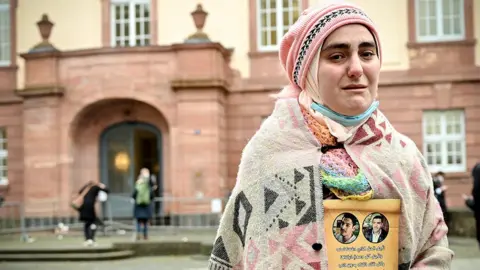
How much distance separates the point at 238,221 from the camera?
2.57m

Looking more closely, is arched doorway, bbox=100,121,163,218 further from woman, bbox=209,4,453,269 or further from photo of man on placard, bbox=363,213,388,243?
photo of man on placard, bbox=363,213,388,243

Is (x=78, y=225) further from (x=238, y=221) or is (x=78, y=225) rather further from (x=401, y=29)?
(x=238, y=221)

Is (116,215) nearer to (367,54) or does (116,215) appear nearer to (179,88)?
(179,88)

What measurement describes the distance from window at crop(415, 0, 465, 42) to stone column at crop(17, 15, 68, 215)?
10865mm

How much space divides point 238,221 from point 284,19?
21.3 m

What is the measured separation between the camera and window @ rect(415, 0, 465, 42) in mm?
22672

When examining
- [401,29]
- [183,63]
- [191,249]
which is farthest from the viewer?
[401,29]

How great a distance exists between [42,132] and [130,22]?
4.65m

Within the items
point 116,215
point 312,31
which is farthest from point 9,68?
point 312,31

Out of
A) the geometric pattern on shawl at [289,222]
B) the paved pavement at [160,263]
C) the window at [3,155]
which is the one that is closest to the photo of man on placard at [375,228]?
the geometric pattern on shawl at [289,222]

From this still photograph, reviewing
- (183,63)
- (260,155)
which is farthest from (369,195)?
(183,63)

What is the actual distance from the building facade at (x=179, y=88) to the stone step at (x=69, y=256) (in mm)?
5213

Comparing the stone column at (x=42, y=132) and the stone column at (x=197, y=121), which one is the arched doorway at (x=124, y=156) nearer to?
the stone column at (x=42, y=132)

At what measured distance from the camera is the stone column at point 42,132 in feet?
71.2
